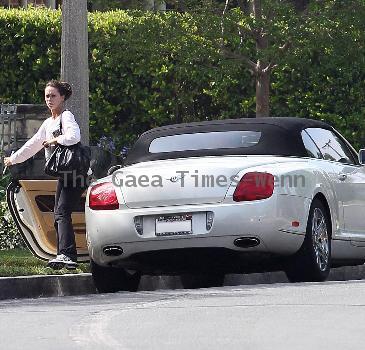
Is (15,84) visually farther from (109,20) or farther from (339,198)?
(339,198)

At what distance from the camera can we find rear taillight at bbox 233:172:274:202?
42.5 ft

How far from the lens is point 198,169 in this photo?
1305cm

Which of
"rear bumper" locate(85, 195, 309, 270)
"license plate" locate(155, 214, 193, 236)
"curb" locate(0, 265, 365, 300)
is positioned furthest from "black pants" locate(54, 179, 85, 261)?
"license plate" locate(155, 214, 193, 236)

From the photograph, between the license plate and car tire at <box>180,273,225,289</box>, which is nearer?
the license plate

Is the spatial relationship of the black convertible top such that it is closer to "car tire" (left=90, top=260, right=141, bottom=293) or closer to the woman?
the woman

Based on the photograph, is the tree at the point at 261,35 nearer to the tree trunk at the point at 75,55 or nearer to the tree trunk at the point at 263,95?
the tree trunk at the point at 263,95

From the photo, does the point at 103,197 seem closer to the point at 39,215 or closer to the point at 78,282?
the point at 78,282

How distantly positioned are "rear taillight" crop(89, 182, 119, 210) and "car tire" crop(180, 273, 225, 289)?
169cm

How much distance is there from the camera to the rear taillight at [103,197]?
13.3m

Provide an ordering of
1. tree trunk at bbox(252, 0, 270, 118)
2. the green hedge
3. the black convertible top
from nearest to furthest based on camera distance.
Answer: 1. the black convertible top
2. tree trunk at bbox(252, 0, 270, 118)
3. the green hedge

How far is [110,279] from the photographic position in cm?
1375

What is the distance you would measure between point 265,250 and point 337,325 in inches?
148

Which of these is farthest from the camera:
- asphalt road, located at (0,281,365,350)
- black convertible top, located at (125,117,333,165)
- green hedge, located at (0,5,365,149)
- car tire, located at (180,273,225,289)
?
green hedge, located at (0,5,365,149)

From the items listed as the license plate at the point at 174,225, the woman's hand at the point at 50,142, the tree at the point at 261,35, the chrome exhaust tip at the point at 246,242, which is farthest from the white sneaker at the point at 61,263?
the tree at the point at 261,35
